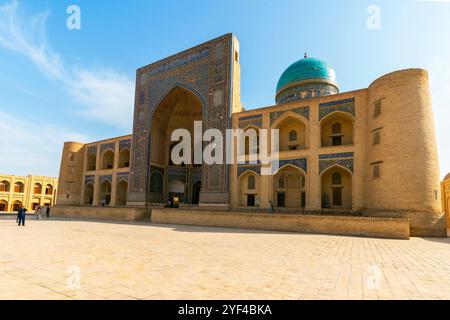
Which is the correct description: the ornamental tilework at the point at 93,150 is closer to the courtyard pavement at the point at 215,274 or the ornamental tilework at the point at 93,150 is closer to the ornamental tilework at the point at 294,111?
the ornamental tilework at the point at 294,111

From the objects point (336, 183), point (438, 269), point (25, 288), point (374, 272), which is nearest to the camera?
point (25, 288)

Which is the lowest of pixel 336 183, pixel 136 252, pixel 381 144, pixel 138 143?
pixel 136 252

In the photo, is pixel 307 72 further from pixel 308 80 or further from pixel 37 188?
pixel 37 188

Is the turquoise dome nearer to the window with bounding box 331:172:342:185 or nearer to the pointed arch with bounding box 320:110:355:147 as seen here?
the pointed arch with bounding box 320:110:355:147

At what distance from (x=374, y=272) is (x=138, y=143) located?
73.8 feet

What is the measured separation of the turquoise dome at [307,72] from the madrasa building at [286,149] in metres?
0.11

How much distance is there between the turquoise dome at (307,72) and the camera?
24.0 m

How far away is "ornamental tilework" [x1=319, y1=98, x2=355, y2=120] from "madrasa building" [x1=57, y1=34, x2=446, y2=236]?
0.06 meters

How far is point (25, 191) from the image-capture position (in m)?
38.8

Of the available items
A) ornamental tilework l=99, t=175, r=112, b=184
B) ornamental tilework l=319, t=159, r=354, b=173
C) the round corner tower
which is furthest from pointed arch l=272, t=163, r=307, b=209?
ornamental tilework l=99, t=175, r=112, b=184

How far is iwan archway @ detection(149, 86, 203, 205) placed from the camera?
2377 centimetres
